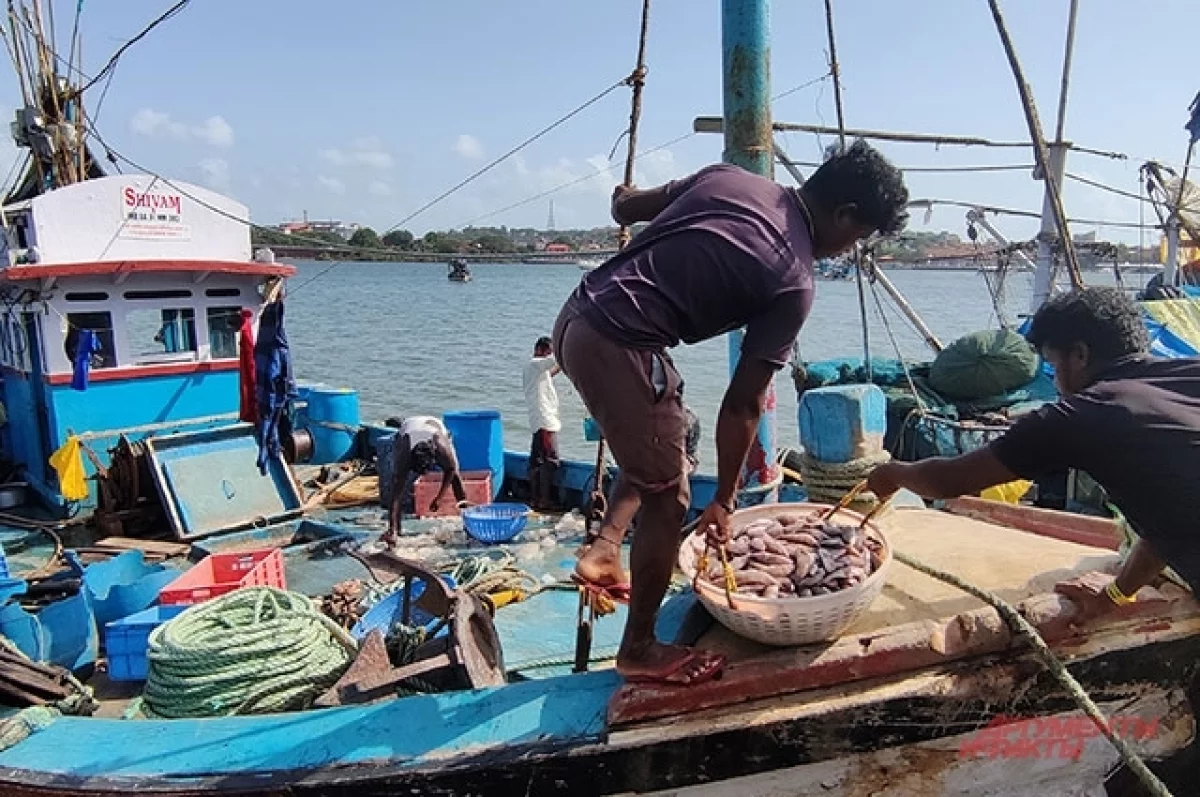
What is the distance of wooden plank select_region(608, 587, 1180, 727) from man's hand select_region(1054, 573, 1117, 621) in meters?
0.06

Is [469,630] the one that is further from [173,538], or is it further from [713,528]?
[173,538]

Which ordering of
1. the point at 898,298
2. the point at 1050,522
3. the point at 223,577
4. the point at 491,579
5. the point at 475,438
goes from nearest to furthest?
the point at 1050,522, the point at 491,579, the point at 223,577, the point at 475,438, the point at 898,298

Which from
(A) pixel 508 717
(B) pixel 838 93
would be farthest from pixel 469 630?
(B) pixel 838 93

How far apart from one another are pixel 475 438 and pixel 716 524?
696cm

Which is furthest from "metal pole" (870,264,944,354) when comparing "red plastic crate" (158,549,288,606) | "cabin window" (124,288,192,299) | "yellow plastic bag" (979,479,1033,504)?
"cabin window" (124,288,192,299)

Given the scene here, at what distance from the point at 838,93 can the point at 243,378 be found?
255 inches

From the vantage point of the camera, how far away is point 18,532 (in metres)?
8.94

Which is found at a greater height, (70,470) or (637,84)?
(637,84)

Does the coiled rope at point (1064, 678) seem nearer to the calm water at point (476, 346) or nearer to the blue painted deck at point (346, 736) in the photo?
the blue painted deck at point (346, 736)

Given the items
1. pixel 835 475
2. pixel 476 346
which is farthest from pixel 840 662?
pixel 476 346

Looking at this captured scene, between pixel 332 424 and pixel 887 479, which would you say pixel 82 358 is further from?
pixel 887 479

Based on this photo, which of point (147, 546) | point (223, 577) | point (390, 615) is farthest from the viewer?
point (147, 546)

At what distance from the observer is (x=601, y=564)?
2947mm

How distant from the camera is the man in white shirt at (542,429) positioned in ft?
31.4
